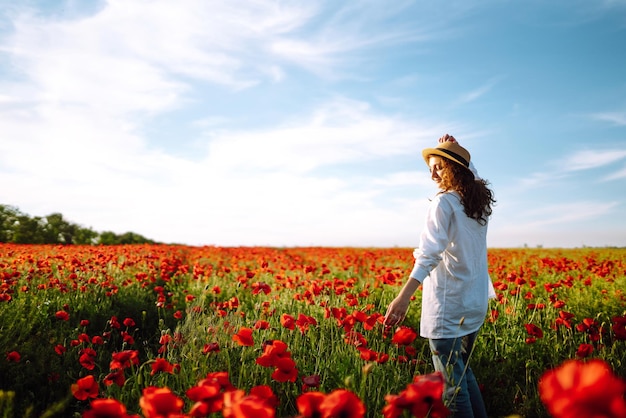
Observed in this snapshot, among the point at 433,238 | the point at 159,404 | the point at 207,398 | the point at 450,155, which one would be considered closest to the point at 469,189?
the point at 450,155

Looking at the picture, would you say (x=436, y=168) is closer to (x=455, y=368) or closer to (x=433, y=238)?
(x=433, y=238)

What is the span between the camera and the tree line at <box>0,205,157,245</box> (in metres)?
17.6

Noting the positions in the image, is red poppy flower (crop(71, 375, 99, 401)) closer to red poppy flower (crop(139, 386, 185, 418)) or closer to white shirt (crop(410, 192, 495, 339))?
red poppy flower (crop(139, 386, 185, 418))

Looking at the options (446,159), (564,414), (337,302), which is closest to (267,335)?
(337,302)

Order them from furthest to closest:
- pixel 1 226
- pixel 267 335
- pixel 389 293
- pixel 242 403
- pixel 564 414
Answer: pixel 1 226
pixel 389 293
pixel 267 335
pixel 242 403
pixel 564 414

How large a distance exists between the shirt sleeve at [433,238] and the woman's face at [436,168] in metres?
0.27

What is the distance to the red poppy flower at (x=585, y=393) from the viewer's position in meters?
0.99

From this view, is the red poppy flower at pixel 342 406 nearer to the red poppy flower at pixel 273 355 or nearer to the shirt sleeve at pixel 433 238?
the red poppy flower at pixel 273 355

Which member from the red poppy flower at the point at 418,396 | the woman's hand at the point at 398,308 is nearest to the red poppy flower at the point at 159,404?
the red poppy flower at the point at 418,396

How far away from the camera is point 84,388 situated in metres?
2.45

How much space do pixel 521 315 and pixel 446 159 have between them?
319cm

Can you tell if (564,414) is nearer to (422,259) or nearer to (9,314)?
(422,259)

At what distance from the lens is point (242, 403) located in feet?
4.43

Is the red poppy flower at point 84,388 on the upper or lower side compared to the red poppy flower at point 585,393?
lower
